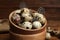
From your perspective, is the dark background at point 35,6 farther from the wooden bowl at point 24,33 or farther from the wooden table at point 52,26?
the wooden bowl at point 24,33

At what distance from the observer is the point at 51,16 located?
119 cm

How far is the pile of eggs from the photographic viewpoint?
2.32 ft

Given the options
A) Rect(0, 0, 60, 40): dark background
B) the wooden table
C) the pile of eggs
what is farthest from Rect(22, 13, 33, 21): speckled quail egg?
Rect(0, 0, 60, 40): dark background

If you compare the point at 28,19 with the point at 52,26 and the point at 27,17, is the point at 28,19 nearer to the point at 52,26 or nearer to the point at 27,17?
the point at 27,17

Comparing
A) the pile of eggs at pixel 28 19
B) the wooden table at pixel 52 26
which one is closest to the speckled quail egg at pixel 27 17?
the pile of eggs at pixel 28 19

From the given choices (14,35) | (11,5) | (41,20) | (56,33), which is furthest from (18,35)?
(11,5)

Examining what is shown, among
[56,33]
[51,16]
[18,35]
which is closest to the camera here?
[18,35]

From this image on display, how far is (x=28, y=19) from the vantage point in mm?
728

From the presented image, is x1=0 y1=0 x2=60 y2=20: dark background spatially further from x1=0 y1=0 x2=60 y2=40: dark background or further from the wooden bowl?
the wooden bowl

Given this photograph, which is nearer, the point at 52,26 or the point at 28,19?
the point at 28,19

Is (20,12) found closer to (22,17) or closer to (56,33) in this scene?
(22,17)

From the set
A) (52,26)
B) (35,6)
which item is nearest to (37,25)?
(52,26)

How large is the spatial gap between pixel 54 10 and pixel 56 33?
0.36 metres

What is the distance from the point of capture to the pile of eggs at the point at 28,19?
0.71 meters
